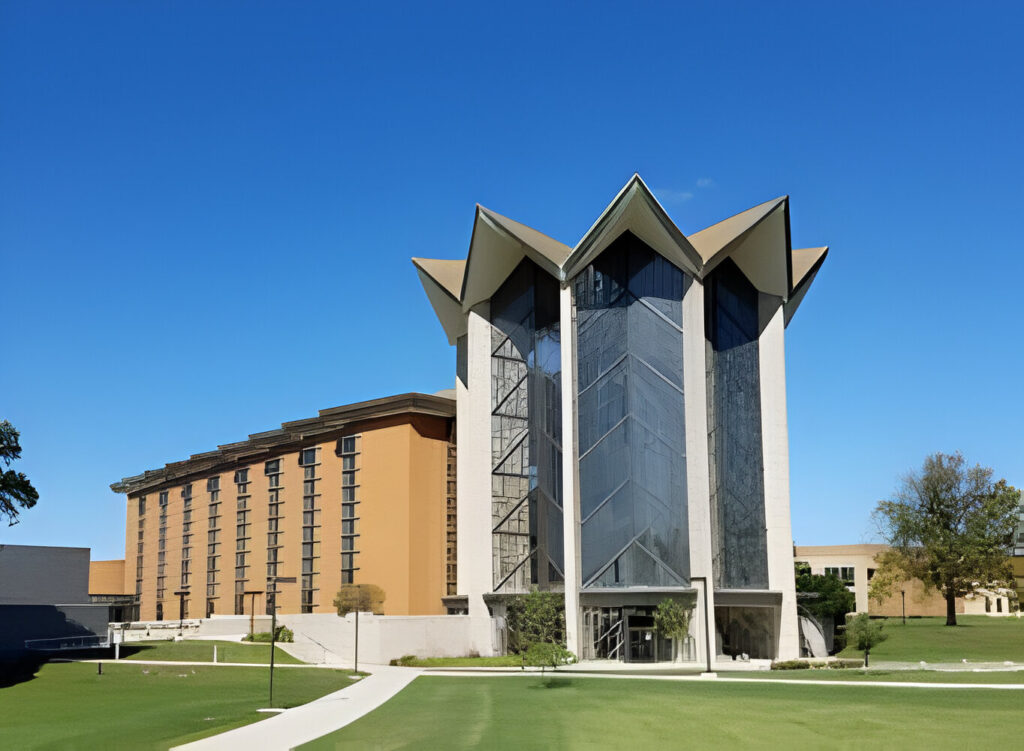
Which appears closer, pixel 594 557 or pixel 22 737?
pixel 22 737

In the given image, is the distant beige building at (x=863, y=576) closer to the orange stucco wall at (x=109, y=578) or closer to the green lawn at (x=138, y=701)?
the orange stucco wall at (x=109, y=578)

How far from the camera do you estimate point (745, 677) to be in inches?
1644

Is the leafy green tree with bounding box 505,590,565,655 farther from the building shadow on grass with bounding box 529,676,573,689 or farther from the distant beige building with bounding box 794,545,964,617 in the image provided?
the distant beige building with bounding box 794,545,964,617

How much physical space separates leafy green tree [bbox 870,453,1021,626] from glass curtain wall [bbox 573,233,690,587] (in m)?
32.1

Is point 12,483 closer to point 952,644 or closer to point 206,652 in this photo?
point 206,652

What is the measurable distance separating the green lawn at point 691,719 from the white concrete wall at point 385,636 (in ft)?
64.3

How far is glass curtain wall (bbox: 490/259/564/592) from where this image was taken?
5891cm

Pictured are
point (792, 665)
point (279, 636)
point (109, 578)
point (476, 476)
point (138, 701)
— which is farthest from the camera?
point (109, 578)

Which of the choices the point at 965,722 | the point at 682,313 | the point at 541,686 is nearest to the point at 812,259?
the point at 682,313

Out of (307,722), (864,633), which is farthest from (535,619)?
(307,722)

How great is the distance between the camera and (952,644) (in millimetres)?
62875

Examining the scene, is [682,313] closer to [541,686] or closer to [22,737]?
[541,686]

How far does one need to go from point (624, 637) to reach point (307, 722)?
90.3 ft

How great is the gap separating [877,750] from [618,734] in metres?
5.77
